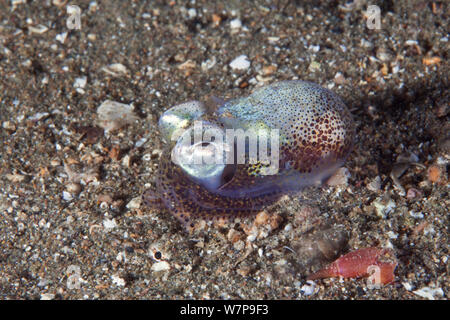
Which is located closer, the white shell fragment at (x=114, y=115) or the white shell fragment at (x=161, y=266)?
the white shell fragment at (x=161, y=266)

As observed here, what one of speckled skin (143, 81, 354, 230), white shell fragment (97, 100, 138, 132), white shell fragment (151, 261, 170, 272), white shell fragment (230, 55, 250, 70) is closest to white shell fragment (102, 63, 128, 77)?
white shell fragment (97, 100, 138, 132)

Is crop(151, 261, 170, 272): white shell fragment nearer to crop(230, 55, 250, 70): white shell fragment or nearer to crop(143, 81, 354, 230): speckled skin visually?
crop(143, 81, 354, 230): speckled skin

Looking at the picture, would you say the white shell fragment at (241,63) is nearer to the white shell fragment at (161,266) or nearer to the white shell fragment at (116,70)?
the white shell fragment at (116,70)

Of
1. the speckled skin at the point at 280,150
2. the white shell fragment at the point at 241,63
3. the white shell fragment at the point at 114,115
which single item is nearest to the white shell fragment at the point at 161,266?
the speckled skin at the point at 280,150

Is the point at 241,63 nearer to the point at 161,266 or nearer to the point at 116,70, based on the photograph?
the point at 116,70

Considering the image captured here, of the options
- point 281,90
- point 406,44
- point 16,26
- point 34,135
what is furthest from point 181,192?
point 16,26
